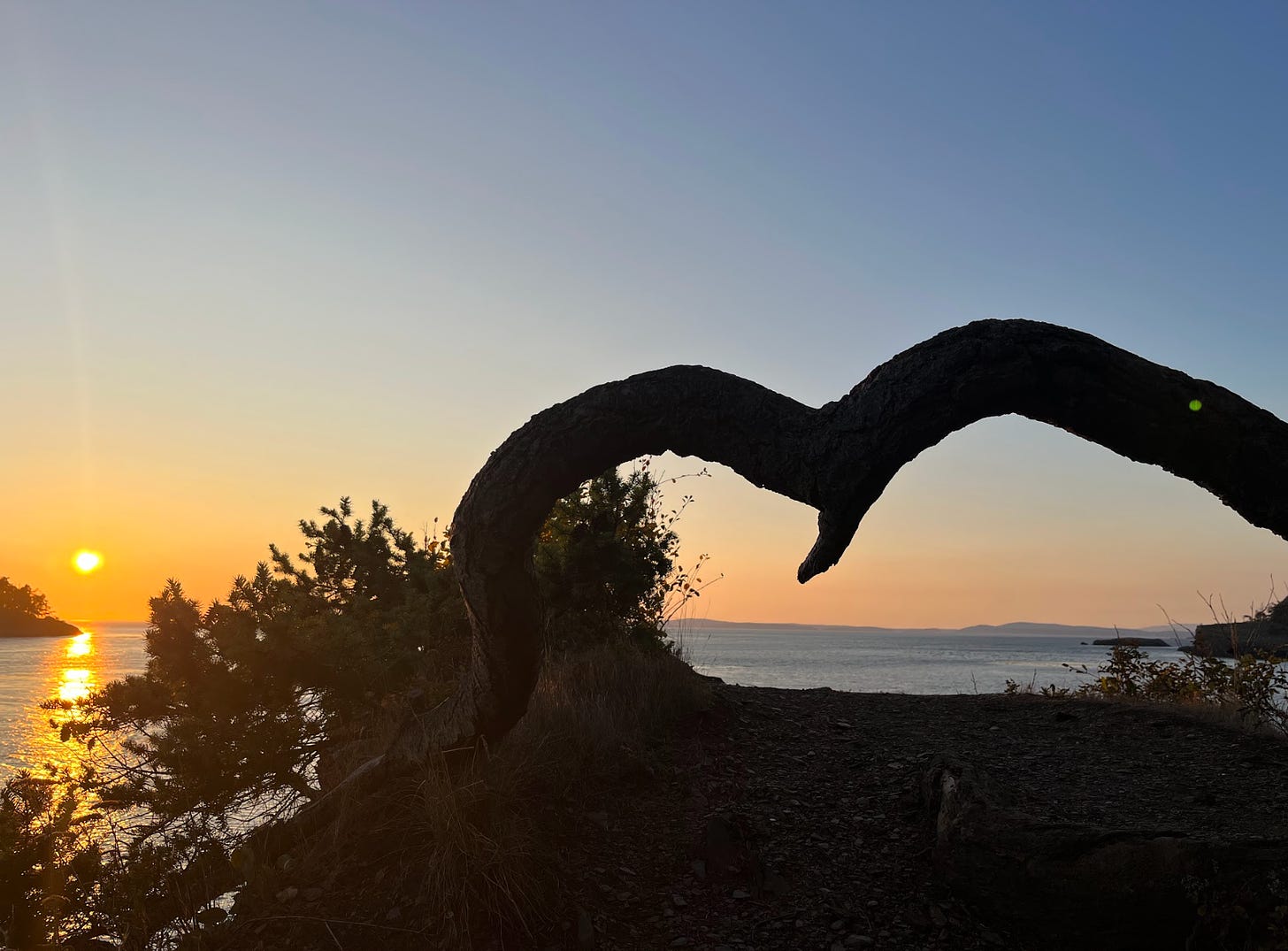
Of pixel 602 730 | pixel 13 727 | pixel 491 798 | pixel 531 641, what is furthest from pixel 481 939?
pixel 13 727

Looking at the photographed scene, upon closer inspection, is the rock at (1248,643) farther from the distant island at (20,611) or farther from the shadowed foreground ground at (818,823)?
the distant island at (20,611)

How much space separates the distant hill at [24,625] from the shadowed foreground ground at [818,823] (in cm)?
10134

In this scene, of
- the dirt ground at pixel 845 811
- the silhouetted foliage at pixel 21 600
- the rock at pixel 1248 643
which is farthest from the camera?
the silhouetted foliage at pixel 21 600

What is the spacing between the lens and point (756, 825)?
A: 21.1 ft

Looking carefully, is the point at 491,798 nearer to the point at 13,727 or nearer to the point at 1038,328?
the point at 1038,328

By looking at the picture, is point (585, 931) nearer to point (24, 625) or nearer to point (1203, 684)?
point (1203, 684)

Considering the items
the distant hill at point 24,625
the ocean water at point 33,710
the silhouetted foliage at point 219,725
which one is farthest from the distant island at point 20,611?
the silhouetted foliage at point 219,725

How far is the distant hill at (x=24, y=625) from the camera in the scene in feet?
283

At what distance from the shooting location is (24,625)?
304 feet

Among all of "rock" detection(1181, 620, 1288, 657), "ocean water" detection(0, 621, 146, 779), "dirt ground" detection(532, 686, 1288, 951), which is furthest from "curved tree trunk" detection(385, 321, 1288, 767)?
"rock" detection(1181, 620, 1288, 657)

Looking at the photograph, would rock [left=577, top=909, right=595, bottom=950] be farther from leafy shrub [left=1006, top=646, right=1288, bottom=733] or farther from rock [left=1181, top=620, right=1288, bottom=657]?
rock [left=1181, top=620, right=1288, bottom=657]

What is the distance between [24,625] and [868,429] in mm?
114110

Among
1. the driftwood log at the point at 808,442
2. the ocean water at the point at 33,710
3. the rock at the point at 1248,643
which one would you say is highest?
the driftwood log at the point at 808,442

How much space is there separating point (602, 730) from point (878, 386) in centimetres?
448
